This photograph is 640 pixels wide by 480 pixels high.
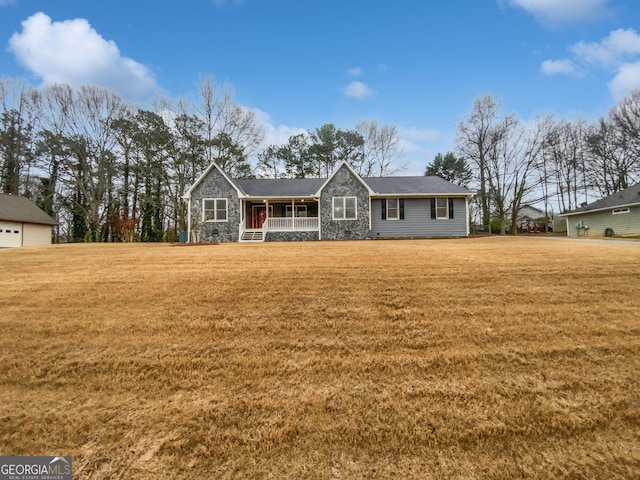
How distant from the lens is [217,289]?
549 cm

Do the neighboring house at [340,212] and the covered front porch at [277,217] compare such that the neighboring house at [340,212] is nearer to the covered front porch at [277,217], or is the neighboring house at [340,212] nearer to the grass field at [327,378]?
the covered front porch at [277,217]

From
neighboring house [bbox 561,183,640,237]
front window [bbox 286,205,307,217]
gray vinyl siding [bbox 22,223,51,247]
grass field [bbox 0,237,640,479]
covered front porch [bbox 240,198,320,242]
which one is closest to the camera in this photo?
grass field [bbox 0,237,640,479]

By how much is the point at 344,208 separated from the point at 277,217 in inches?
192

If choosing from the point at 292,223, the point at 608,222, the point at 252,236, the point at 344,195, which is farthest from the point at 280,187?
the point at 608,222

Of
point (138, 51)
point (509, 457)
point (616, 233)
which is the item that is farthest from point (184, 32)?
point (616, 233)

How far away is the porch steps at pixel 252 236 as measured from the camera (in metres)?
18.1

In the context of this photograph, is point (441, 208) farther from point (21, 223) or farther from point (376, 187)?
point (21, 223)

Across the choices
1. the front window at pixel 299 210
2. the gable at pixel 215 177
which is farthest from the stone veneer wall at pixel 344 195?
the gable at pixel 215 177

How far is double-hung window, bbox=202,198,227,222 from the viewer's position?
18500 mm

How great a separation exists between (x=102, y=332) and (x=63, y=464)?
7.22 ft

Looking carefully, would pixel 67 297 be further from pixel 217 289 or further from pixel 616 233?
pixel 616 233

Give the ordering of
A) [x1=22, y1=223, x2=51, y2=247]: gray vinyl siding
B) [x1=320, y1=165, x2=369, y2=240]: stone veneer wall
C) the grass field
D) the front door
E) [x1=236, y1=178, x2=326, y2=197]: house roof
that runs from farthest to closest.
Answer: [x1=22, y1=223, x2=51, y2=247]: gray vinyl siding
the front door
[x1=236, y1=178, x2=326, y2=197]: house roof
[x1=320, y1=165, x2=369, y2=240]: stone veneer wall
the grass field

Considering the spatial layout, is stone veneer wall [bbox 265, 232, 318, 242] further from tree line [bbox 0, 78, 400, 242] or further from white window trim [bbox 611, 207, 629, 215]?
white window trim [bbox 611, 207, 629, 215]

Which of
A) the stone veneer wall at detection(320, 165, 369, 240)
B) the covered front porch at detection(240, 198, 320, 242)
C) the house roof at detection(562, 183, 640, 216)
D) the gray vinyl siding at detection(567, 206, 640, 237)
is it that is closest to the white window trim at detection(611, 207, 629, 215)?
the gray vinyl siding at detection(567, 206, 640, 237)
